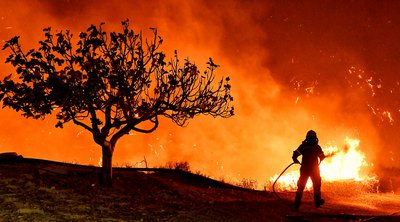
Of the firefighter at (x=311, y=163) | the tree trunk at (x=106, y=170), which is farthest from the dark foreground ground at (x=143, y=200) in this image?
the firefighter at (x=311, y=163)

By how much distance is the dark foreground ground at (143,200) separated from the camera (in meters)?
11.2

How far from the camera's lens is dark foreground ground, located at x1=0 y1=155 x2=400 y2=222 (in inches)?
443

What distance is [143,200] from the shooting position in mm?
13352

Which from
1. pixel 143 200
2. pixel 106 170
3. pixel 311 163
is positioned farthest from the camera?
pixel 106 170

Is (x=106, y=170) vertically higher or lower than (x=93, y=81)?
lower

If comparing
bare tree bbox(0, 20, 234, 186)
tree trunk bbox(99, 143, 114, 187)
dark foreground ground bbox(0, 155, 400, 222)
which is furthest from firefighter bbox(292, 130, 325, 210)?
tree trunk bbox(99, 143, 114, 187)

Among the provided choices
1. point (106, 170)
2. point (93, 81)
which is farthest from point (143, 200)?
point (93, 81)

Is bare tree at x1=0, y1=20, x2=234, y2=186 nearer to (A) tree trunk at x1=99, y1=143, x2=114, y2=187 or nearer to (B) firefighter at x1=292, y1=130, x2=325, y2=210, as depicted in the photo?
(A) tree trunk at x1=99, y1=143, x2=114, y2=187

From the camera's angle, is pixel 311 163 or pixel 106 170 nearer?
pixel 311 163

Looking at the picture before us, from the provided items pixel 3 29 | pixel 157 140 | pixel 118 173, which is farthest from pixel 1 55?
pixel 118 173

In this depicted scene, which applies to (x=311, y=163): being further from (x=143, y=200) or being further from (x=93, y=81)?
(x=93, y=81)

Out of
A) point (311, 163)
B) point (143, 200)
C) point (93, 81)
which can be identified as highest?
point (93, 81)

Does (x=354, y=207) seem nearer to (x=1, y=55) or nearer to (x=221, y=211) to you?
(x=221, y=211)

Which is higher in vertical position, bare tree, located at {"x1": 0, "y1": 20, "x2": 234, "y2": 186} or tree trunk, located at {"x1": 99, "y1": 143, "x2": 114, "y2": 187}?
bare tree, located at {"x1": 0, "y1": 20, "x2": 234, "y2": 186}
